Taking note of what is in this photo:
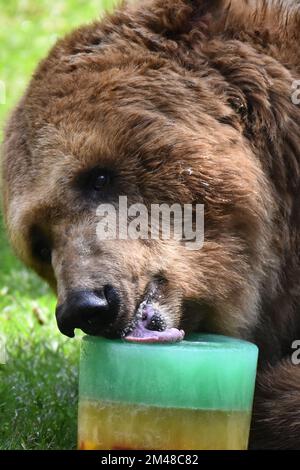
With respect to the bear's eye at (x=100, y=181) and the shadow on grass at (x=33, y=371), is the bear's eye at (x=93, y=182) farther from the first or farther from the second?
the shadow on grass at (x=33, y=371)

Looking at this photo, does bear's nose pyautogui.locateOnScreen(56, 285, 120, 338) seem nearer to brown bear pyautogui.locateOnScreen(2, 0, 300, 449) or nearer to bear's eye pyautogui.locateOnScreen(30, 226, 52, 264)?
brown bear pyautogui.locateOnScreen(2, 0, 300, 449)

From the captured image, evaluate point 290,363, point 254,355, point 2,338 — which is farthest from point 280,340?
point 2,338

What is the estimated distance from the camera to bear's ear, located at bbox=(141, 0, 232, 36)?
439 centimetres

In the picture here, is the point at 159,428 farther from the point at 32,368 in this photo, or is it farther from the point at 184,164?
the point at 32,368

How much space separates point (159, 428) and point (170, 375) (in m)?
0.19

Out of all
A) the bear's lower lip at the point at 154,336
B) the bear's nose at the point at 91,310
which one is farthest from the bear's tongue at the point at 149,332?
the bear's nose at the point at 91,310

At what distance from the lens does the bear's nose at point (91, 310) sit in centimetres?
357

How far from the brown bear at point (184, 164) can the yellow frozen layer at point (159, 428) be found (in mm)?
380

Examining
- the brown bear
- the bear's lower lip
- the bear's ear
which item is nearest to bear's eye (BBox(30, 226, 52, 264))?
the brown bear

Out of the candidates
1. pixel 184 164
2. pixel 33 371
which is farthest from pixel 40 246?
pixel 33 371

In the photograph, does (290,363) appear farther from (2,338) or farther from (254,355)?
(2,338)

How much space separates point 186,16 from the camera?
4402 mm

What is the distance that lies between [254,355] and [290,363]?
42 centimetres
